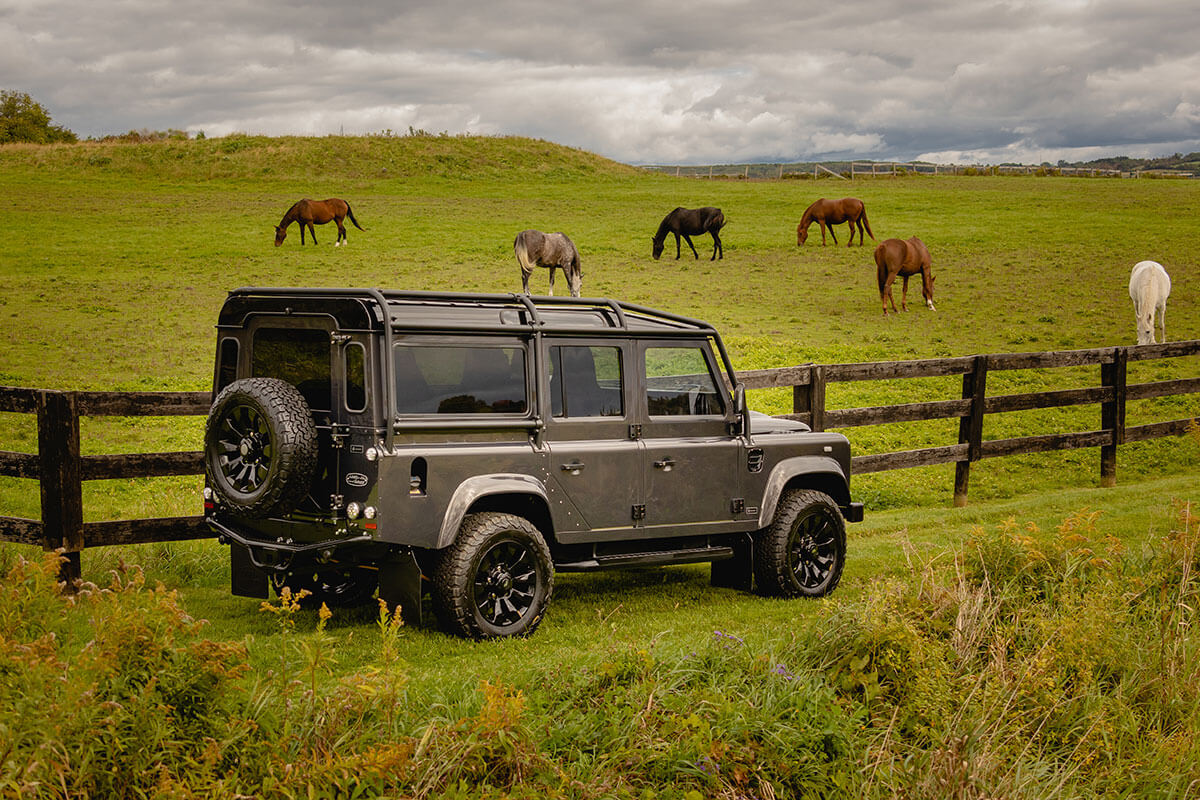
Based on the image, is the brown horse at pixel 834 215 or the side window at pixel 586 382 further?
the brown horse at pixel 834 215

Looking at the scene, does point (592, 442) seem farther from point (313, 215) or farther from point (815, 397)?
point (313, 215)

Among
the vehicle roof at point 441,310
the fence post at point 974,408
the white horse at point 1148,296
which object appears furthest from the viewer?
the white horse at point 1148,296

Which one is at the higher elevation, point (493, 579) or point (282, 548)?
point (282, 548)

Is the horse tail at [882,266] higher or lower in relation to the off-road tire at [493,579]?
higher

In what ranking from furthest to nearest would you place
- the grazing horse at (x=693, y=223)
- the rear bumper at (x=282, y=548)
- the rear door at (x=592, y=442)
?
1. the grazing horse at (x=693, y=223)
2. the rear door at (x=592, y=442)
3. the rear bumper at (x=282, y=548)

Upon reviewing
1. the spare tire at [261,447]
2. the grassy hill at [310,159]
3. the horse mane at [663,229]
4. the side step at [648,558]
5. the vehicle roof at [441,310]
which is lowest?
the side step at [648,558]

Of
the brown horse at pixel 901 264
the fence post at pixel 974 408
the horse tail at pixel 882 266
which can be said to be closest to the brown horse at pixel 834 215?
the brown horse at pixel 901 264

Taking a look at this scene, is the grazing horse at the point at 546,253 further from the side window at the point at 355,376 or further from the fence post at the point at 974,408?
the side window at the point at 355,376

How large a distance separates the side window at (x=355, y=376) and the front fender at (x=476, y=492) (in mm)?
828

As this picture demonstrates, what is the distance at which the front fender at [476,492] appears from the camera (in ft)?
22.8

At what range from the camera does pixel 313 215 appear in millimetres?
34375

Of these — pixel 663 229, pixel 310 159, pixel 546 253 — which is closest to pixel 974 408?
pixel 546 253

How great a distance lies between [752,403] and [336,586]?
→ 10760mm

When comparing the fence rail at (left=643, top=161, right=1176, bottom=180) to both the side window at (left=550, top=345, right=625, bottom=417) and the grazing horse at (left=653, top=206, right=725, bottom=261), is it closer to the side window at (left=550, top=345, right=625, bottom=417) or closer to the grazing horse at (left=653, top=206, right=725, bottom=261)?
the grazing horse at (left=653, top=206, right=725, bottom=261)
